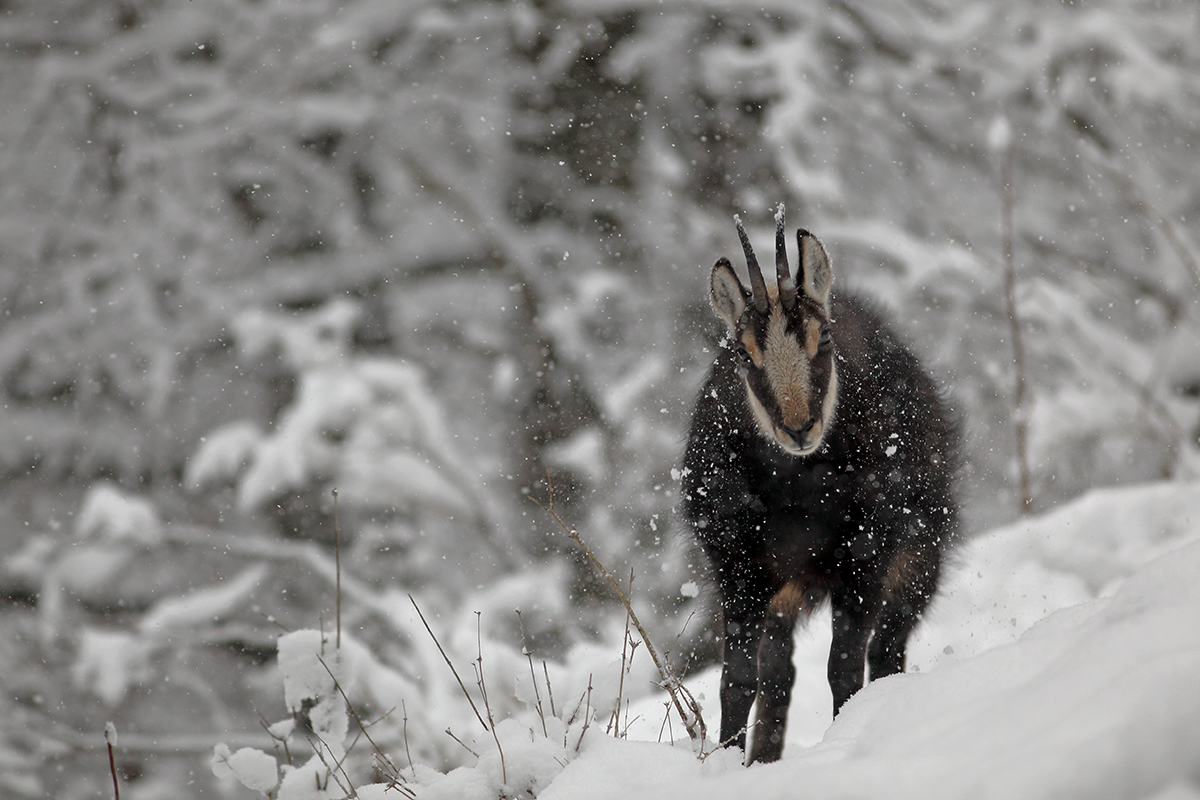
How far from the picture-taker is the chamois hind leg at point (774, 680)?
9.31 ft

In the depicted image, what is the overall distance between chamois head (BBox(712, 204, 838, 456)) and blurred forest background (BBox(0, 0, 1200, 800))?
5.93 metres

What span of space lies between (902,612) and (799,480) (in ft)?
2.73

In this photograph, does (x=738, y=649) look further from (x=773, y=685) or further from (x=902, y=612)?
(x=902, y=612)

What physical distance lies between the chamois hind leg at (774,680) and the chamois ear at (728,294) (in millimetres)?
904

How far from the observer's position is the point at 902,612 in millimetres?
3277

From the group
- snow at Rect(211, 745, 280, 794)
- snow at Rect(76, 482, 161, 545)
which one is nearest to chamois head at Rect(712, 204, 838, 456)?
snow at Rect(211, 745, 280, 794)

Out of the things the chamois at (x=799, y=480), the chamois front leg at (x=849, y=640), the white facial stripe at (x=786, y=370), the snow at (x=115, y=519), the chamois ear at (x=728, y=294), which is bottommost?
the snow at (x=115, y=519)

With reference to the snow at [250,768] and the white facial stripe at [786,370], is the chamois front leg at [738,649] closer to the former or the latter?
the white facial stripe at [786,370]

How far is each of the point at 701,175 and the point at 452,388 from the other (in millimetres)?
3570

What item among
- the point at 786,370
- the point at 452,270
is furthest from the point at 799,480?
the point at 452,270

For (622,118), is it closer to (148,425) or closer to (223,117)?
(223,117)

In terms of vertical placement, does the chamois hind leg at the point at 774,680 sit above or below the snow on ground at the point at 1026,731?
below

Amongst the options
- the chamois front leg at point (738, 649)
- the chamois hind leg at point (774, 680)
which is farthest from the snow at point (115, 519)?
the chamois hind leg at point (774, 680)

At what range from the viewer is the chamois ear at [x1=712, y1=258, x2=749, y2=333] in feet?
9.10
